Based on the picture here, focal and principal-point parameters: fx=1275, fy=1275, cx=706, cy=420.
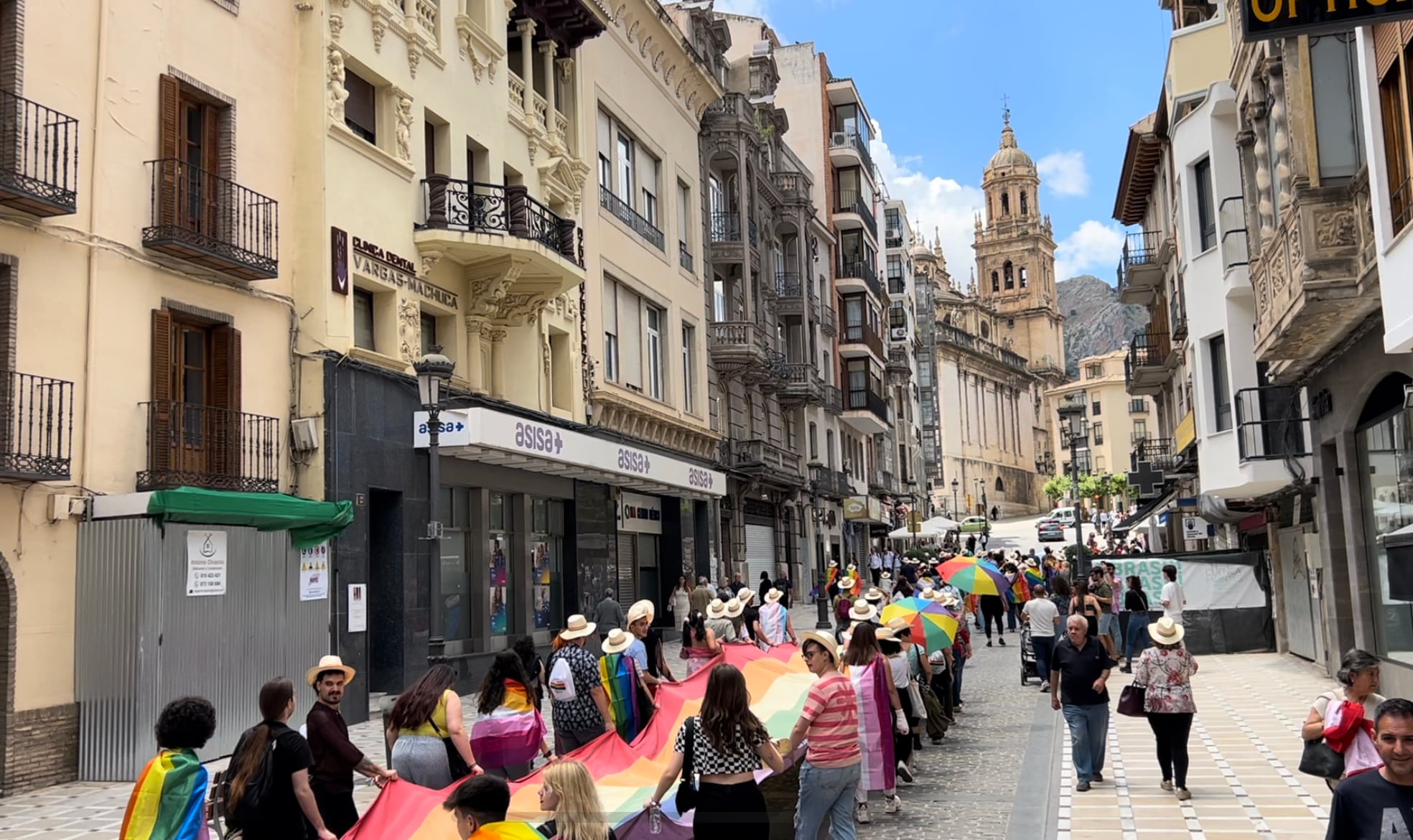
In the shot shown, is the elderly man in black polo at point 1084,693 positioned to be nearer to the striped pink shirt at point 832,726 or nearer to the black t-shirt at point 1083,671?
the black t-shirt at point 1083,671

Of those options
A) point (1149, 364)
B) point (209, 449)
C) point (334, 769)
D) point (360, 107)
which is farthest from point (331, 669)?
point (1149, 364)

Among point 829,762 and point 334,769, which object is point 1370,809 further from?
point 334,769

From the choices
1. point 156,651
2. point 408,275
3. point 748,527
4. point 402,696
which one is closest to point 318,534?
point 156,651

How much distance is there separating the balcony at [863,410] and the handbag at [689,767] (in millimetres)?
49022

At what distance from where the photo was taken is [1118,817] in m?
11.0

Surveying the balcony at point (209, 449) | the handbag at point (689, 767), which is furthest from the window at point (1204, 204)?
the handbag at point (689, 767)

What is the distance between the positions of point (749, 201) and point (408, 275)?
22011 millimetres

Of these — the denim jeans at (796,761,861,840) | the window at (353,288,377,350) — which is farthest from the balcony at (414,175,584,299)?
the denim jeans at (796,761,861,840)

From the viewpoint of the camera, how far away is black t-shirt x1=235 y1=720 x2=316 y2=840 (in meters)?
6.66

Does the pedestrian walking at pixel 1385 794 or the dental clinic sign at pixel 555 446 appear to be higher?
the dental clinic sign at pixel 555 446

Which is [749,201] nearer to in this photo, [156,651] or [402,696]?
[156,651]

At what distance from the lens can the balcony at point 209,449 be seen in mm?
15344

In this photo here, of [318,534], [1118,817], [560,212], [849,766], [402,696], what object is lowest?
[1118,817]

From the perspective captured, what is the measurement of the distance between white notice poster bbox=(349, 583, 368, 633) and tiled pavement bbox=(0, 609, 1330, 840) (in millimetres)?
1657
